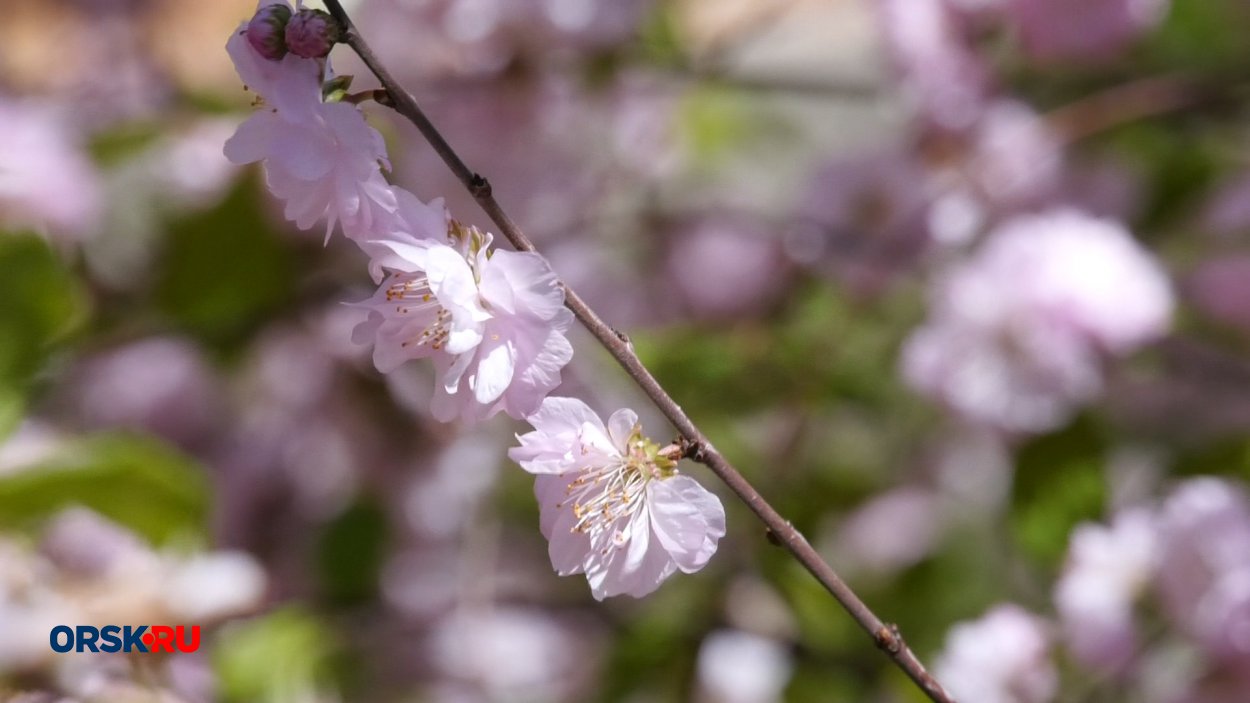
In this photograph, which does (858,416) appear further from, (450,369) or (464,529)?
(450,369)

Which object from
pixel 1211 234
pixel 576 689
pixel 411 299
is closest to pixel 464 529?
pixel 576 689

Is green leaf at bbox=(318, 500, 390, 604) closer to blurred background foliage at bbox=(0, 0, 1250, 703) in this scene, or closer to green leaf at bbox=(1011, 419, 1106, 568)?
blurred background foliage at bbox=(0, 0, 1250, 703)

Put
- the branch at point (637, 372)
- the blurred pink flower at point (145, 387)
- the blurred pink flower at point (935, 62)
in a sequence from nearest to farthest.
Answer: the branch at point (637, 372), the blurred pink flower at point (935, 62), the blurred pink flower at point (145, 387)

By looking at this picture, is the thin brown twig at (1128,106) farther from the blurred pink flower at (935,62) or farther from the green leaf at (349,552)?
the green leaf at (349,552)

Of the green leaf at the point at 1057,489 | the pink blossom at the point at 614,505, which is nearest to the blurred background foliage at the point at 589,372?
the green leaf at the point at 1057,489

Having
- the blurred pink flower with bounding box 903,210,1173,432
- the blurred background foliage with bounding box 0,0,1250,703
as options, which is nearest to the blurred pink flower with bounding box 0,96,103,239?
the blurred background foliage with bounding box 0,0,1250,703

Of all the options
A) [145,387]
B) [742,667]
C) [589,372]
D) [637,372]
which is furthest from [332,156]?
[145,387]

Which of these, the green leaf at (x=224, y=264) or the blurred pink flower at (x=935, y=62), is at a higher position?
the green leaf at (x=224, y=264)
